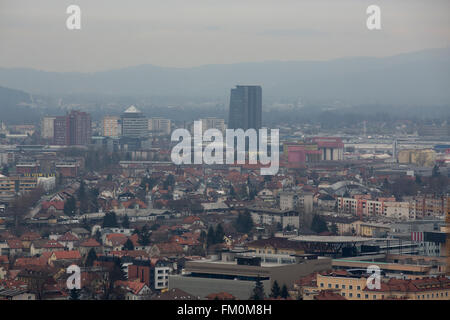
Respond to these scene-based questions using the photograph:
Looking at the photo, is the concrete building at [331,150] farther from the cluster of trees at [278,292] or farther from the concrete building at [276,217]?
the cluster of trees at [278,292]

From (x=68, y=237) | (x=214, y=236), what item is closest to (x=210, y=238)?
(x=214, y=236)

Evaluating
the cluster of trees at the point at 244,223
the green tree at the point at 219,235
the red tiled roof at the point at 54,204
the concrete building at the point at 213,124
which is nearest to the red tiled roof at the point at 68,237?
the green tree at the point at 219,235

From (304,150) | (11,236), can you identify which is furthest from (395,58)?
(11,236)

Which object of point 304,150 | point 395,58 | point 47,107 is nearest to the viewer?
point 304,150

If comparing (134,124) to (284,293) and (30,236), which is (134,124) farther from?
(284,293)

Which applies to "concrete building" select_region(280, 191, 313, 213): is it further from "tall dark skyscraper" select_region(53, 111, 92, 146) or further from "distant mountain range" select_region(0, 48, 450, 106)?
"distant mountain range" select_region(0, 48, 450, 106)
